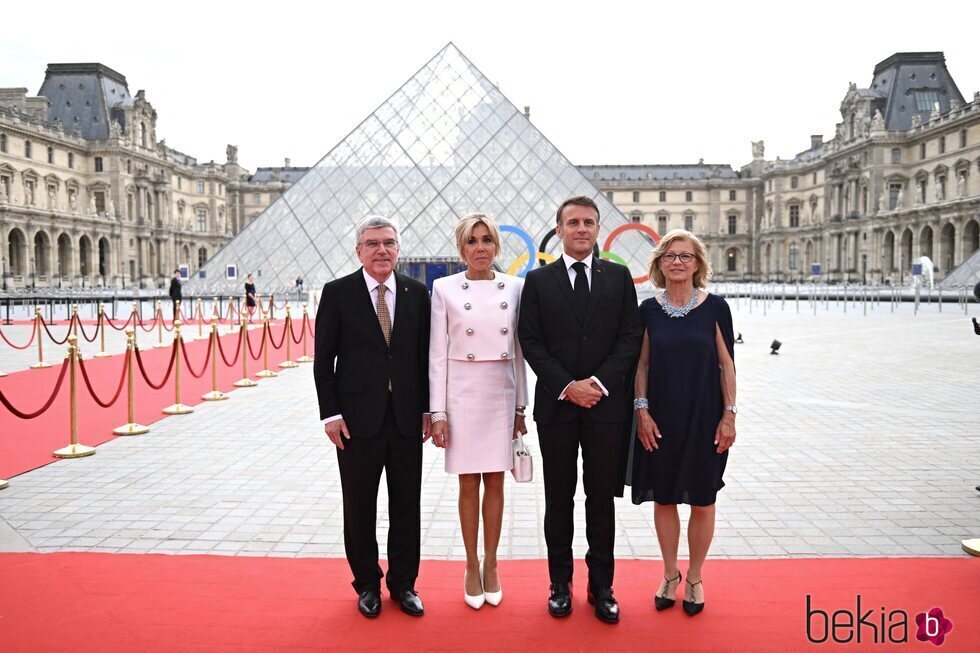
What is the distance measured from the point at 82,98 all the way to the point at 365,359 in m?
59.0

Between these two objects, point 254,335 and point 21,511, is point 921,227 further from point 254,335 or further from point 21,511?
point 21,511

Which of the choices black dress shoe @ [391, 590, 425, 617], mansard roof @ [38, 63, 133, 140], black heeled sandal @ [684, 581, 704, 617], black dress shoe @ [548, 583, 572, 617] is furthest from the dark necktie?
mansard roof @ [38, 63, 133, 140]

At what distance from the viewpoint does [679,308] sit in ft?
9.00

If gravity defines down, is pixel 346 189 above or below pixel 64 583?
above

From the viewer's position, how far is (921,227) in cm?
4328

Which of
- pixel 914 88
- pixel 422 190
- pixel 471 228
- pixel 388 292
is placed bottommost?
pixel 388 292

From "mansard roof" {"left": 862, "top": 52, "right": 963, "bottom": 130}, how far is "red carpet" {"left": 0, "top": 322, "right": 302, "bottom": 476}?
2062 inches

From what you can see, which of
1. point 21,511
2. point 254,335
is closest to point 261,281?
point 254,335

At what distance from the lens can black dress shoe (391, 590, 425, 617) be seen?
2686 mm

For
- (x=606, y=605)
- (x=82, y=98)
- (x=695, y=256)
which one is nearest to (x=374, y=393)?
(x=606, y=605)

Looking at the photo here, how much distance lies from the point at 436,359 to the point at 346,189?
770 inches

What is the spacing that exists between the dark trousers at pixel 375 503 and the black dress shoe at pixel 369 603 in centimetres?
2

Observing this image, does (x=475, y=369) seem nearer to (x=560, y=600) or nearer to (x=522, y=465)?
(x=522, y=465)

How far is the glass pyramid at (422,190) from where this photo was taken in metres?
20.3
